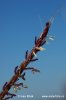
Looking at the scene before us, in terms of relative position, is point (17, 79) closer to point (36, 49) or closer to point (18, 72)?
point (18, 72)

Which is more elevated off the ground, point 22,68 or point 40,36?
point 40,36

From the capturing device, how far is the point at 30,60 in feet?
10.7

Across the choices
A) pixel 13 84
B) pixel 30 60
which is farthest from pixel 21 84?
pixel 30 60

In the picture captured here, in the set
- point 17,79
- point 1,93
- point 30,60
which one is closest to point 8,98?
point 1,93

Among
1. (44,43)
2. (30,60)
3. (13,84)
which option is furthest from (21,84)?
(44,43)

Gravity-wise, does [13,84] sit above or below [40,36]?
below

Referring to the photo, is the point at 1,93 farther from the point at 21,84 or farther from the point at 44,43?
the point at 44,43

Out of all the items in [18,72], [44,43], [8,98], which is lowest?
[8,98]

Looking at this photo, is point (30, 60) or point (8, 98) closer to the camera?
point (30, 60)

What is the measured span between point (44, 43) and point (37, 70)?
0.34m

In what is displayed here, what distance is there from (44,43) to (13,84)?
580 millimetres

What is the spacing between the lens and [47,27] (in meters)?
3.19

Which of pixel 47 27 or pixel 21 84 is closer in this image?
pixel 47 27

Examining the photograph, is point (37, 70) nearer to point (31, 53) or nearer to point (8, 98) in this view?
point (31, 53)
